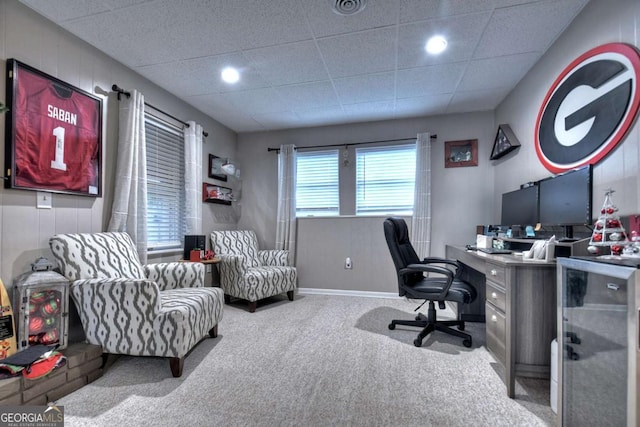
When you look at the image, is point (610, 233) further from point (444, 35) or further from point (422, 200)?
point (422, 200)

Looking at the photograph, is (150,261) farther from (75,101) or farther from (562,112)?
(562,112)

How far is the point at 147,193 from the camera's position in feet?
9.23

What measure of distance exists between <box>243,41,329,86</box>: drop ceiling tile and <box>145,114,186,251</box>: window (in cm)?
131

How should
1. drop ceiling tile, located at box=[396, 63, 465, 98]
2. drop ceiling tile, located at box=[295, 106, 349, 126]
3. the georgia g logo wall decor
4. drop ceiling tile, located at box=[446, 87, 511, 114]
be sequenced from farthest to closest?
drop ceiling tile, located at box=[295, 106, 349, 126]
drop ceiling tile, located at box=[446, 87, 511, 114]
drop ceiling tile, located at box=[396, 63, 465, 98]
the georgia g logo wall decor

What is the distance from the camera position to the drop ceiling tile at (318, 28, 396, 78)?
219cm

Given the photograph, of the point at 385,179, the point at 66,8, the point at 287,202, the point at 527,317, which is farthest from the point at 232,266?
the point at 527,317

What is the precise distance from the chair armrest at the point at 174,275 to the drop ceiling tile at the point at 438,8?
266cm

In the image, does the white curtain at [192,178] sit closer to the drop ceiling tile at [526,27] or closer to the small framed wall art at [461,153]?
the drop ceiling tile at [526,27]

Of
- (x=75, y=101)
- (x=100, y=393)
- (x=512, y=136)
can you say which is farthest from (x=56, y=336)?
(x=512, y=136)

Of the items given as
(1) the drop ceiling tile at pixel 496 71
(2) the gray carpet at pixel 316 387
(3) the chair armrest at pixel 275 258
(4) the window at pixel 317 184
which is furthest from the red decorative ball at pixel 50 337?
(1) the drop ceiling tile at pixel 496 71

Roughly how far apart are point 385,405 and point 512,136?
2.90 metres

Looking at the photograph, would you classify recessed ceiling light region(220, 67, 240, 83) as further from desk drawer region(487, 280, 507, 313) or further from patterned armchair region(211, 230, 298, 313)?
desk drawer region(487, 280, 507, 313)

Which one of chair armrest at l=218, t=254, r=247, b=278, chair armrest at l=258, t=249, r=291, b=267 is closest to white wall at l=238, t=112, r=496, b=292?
chair armrest at l=258, t=249, r=291, b=267

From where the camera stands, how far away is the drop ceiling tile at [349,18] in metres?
1.87
